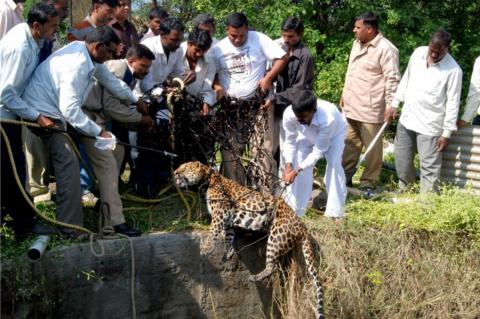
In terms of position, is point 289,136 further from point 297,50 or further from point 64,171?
point 64,171

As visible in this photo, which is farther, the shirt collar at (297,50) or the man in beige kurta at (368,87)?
the man in beige kurta at (368,87)

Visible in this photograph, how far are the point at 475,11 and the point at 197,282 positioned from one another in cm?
847

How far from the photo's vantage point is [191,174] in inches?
279

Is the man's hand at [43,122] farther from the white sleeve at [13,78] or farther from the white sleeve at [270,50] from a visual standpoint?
the white sleeve at [270,50]

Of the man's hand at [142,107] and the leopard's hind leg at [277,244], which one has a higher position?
the man's hand at [142,107]

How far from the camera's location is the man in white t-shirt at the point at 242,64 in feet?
26.2

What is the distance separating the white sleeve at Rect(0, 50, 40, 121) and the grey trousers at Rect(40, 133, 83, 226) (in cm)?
42


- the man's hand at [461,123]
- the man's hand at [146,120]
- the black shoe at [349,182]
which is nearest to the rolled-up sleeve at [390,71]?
the man's hand at [461,123]

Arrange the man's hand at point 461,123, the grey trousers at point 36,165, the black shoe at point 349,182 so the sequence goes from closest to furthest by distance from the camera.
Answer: the grey trousers at point 36,165
the man's hand at point 461,123
the black shoe at point 349,182

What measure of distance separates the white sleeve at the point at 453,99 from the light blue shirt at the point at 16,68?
485 cm

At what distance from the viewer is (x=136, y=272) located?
6680mm

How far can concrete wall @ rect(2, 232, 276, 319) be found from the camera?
612 cm

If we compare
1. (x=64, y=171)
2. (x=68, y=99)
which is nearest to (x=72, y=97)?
(x=68, y=99)

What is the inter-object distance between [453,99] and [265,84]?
7.50ft
